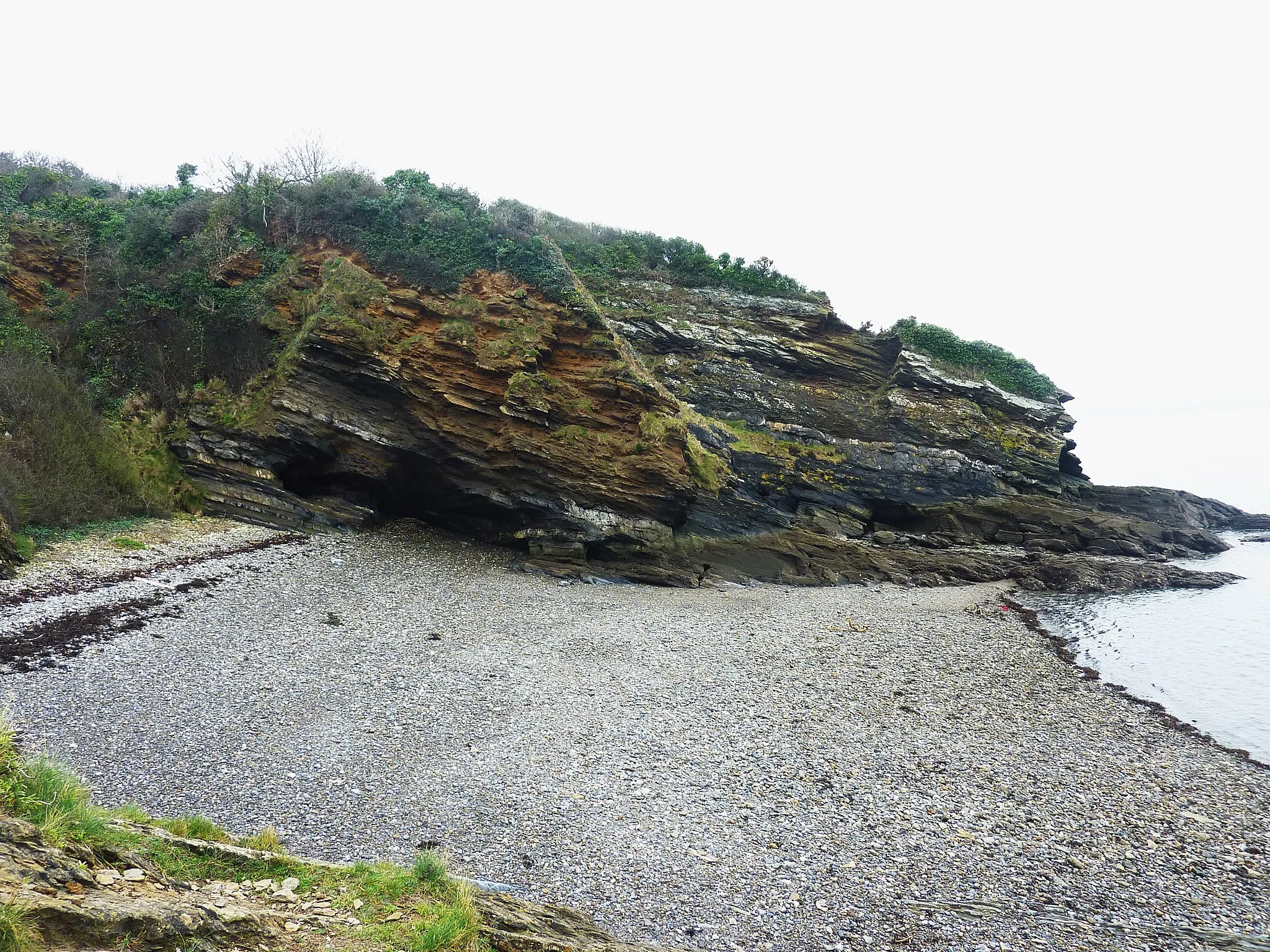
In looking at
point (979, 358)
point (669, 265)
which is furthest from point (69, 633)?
point (979, 358)

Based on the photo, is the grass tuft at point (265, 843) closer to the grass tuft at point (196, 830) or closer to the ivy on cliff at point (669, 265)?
the grass tuft at point (196, 830)

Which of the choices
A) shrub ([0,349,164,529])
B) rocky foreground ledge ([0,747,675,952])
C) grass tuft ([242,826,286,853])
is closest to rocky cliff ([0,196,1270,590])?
shrub ([0,349,164,529])

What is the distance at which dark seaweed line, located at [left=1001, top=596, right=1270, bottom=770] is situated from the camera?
39.0 ft

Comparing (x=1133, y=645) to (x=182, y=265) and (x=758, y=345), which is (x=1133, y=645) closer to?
(x=758, y=345)

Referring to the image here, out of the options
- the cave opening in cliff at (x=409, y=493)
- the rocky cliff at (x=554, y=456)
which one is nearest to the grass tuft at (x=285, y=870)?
the rocky cliff at (x=554, y=456)

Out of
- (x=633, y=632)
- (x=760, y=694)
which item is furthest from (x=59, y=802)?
(x=633, y=632)

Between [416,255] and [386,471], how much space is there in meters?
8.92

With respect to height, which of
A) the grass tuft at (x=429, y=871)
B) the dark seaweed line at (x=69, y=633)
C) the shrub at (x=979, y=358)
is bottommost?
the dark seaweed line at (x=69, y=633)

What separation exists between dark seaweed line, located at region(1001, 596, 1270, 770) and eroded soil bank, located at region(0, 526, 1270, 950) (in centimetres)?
31

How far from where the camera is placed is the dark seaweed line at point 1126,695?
11.9 meters

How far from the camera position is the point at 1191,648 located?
60.7ft

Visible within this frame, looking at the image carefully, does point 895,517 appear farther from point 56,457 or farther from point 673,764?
point 56,457

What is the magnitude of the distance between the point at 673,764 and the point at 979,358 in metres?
37.1

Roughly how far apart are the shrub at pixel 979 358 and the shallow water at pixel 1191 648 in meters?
14.8
